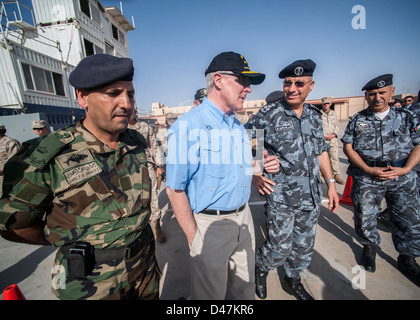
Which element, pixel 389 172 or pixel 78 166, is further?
pixel 389 172

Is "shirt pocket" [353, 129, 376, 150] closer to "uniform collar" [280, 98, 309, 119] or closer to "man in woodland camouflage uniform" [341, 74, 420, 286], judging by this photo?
"man in woodland camouflage uniform" [341, 74, 420, 286]

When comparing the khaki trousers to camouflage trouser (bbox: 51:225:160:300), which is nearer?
camouflage trouser (bbox: 51:225:160:300)

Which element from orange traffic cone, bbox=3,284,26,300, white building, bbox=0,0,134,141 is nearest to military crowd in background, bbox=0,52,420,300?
orange traffic cone, bbox=3,284,26,300

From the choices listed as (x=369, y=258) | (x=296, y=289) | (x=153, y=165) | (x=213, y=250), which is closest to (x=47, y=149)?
(x=213, y=250)

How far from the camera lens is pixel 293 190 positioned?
1.86 meters

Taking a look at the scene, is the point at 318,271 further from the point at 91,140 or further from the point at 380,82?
the point at 91,140

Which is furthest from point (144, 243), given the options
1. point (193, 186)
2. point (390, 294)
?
point (390, 294)

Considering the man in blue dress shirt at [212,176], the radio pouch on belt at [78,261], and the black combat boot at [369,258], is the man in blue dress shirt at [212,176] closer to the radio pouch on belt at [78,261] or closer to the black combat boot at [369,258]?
the radio pouch on belt at [78,261]

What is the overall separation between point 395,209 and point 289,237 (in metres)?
1.50

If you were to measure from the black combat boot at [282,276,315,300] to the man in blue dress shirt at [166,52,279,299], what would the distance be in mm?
996

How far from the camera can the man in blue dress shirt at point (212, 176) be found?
134cm

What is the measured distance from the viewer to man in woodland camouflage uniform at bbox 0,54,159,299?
992 millimetres

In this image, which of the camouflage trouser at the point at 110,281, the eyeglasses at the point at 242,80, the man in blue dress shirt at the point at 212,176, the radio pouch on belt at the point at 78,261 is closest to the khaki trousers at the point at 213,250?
the man in blue dress shirt at the point at 212,176
